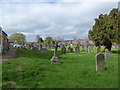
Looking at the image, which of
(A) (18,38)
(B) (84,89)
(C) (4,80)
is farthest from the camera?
(A) (18,38)

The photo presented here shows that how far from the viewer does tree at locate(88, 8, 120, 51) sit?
2552 cm

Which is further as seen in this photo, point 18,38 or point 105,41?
point 18,38

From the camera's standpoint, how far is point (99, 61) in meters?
9.05

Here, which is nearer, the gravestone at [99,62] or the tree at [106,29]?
the gravestone at [99,62]

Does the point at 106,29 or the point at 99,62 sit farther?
the point at 106,29

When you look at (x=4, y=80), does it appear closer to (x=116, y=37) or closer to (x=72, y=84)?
(x=72, y=84)

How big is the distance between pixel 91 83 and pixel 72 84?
90 cm

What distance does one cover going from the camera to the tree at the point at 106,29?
1005 inches

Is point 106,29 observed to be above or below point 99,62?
above

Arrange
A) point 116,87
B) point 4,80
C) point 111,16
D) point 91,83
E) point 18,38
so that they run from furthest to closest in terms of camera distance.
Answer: point 18,38 → point 111,16 → point 4,80 → point 91,83 → point 116,87

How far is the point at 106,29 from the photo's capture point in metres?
27.3

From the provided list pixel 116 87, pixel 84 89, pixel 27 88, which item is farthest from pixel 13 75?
pixel 116 87

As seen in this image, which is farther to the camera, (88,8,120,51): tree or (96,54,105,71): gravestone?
(88,8,120,51): tree

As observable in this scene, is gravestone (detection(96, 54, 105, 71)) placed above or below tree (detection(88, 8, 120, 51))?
below
